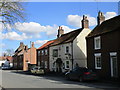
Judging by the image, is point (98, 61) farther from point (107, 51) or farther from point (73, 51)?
point (73, 51)

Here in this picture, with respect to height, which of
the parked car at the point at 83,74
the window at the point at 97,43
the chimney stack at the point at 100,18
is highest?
the chimney stack at the point at 100,18

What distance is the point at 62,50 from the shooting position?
114ft

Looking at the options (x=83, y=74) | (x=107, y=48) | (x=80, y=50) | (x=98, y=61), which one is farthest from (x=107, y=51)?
(x=80, y=50)

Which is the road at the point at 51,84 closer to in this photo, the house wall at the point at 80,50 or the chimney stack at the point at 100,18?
the house wall at the point at 80,50

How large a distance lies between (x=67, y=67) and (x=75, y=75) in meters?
12.0

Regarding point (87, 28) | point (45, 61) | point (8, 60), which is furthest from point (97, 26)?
point (8, 60)

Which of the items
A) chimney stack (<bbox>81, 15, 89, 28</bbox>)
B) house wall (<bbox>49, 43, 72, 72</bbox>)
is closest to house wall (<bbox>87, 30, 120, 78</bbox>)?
chimney stack (<bbox>81, 15, 89, 28</bbox>)

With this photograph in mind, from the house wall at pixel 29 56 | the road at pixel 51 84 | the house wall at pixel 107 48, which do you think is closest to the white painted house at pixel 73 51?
the house wall at pixel 107 48

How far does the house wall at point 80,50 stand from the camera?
1237 inches

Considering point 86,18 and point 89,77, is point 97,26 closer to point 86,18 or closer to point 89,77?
point 86,18

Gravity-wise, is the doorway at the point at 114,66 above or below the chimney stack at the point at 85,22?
below

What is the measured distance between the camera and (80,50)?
3219 cm

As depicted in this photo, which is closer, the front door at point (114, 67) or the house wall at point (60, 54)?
the front door at point (114, 67)

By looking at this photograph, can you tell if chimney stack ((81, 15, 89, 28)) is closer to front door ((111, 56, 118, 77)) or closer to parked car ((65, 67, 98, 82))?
front door ((111, 56, 118, 77))
